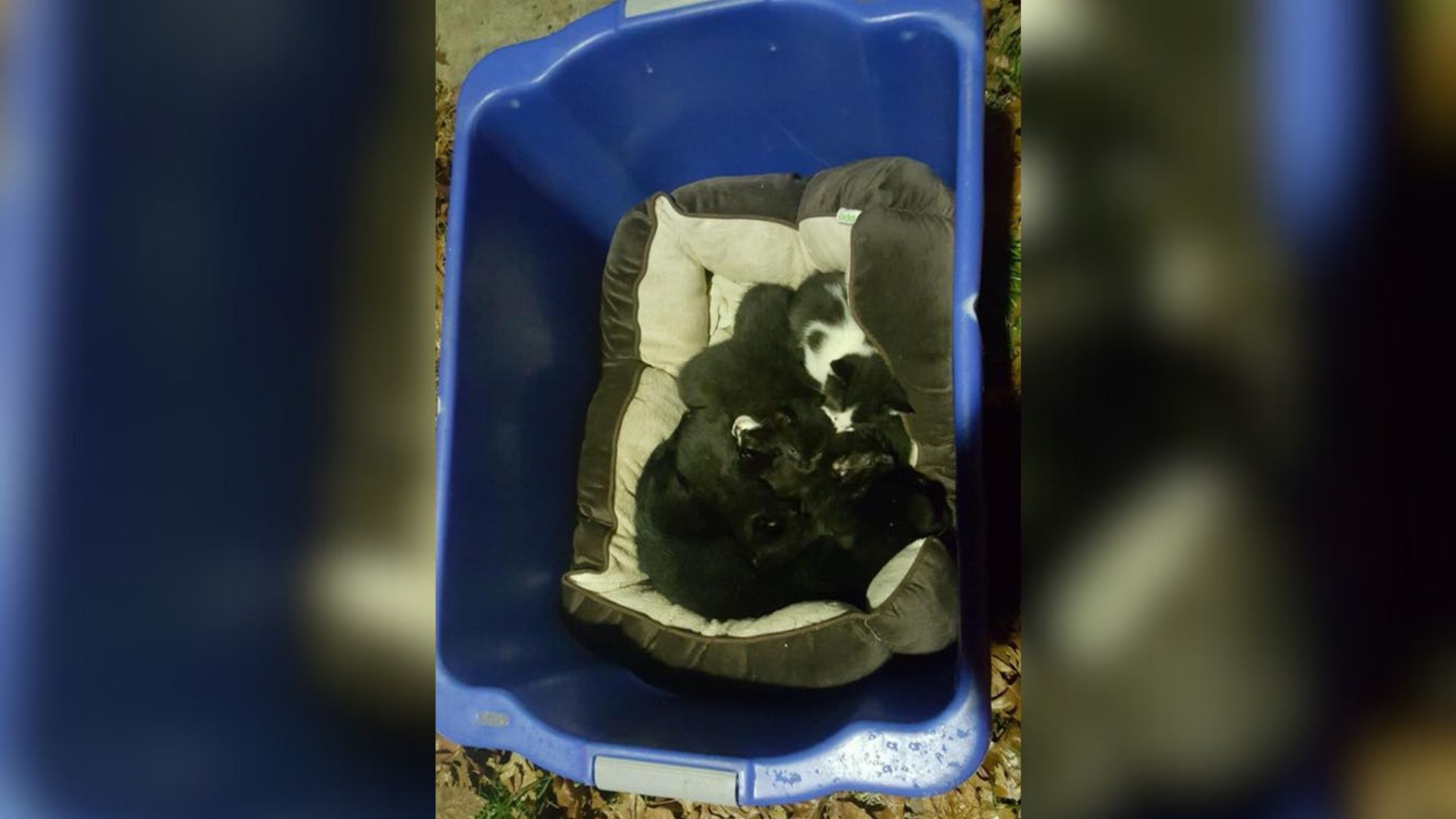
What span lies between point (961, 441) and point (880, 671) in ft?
1.72

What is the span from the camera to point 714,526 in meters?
1.95

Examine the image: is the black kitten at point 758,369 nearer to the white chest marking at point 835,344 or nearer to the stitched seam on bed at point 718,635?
the white chest marking at point 835,344

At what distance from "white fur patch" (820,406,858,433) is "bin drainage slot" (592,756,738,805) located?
0.82 meters

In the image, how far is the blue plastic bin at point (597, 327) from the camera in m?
1.46

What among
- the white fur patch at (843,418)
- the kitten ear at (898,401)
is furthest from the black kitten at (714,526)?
the kitten ear at (898,401)

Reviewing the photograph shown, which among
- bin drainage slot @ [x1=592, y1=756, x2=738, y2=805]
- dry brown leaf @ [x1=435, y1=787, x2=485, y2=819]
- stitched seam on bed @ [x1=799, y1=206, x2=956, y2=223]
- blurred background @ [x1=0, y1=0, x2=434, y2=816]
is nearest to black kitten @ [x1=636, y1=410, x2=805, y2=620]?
bin drainage slot @ [x1=592, y1=756, x2=738, y2=805]

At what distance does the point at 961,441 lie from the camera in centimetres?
147

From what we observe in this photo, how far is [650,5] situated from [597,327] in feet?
2.58

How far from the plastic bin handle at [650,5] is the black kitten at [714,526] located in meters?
0.86

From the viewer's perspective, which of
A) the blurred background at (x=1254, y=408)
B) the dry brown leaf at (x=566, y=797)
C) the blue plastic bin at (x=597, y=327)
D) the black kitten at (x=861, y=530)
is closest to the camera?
the blurred background at (x=1254, y=408)

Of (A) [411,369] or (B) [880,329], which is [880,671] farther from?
(A) [411,369]

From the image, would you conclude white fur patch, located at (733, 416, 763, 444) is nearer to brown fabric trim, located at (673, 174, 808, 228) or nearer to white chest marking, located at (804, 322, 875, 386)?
white chest marking, located at (804, 322, 875, 386)

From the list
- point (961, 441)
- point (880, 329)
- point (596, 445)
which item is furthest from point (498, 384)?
point (961, 441)

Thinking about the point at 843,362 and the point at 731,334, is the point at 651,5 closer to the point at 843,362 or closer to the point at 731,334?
the point at 731,334
